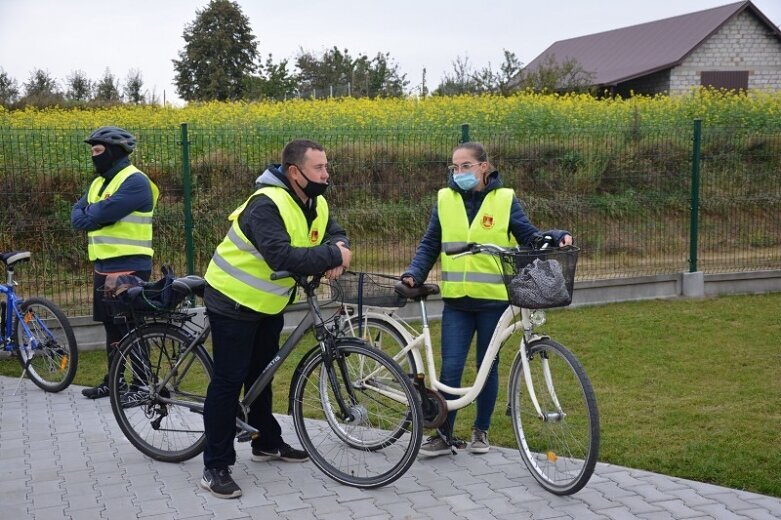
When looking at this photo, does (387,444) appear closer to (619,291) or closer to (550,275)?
(550,275)

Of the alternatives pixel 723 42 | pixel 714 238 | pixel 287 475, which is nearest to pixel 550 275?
pixel 287 475

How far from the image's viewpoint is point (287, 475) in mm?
5664

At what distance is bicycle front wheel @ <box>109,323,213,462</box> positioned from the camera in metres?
5.82

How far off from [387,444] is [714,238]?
8.02 metres

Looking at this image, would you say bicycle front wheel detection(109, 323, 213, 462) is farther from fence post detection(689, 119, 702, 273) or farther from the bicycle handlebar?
fence post detection(689, 119, 702, 273)

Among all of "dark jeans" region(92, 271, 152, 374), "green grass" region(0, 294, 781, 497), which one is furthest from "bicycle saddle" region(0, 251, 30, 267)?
"green grass" region(0, 294, 781, 497)

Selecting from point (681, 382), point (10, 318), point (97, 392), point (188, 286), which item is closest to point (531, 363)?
point (188, 286)

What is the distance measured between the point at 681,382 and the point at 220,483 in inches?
164

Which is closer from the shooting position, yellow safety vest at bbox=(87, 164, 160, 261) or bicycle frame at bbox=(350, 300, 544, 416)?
bicycle frame at bbox=(350, 300, 544, 416)

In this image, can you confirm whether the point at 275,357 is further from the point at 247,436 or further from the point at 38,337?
the point at 38,337

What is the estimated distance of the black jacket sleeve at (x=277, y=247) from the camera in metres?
5.04

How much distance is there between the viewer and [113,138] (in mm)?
7172

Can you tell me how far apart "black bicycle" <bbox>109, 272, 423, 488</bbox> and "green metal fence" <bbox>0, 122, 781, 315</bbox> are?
13.1 ft

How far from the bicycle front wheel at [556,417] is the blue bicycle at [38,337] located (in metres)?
4.11
